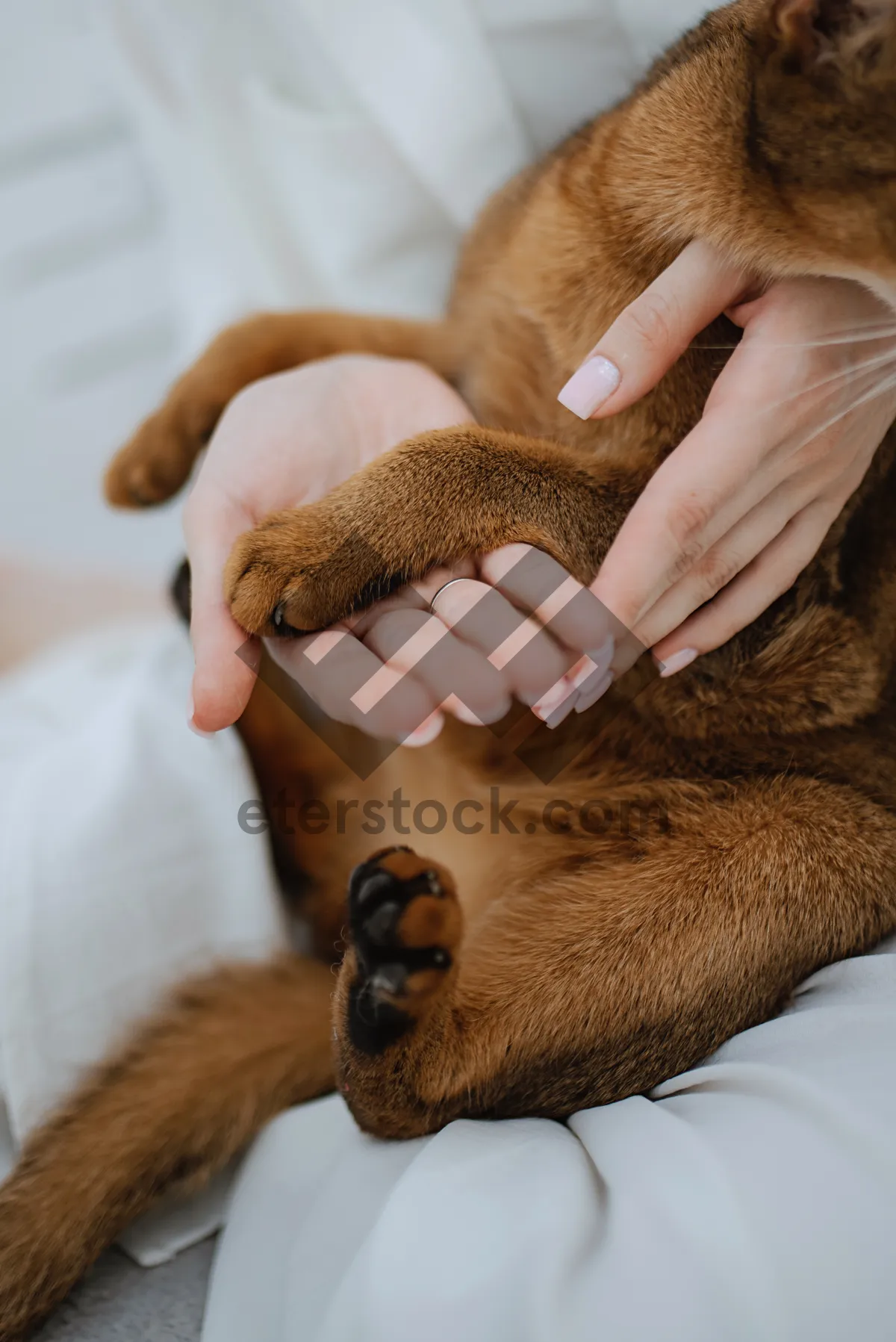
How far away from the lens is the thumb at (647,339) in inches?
34.2

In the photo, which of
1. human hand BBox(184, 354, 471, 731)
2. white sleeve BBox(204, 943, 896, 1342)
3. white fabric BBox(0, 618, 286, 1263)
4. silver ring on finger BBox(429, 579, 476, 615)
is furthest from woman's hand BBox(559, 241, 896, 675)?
white fabric BBox(0, 618, 286, 1263)

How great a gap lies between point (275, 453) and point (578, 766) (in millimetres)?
465

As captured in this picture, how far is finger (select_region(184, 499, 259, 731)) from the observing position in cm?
81

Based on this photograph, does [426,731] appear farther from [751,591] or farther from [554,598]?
[751,591]

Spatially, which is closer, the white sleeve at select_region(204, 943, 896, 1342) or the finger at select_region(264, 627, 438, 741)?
the white sleeve at select_region(204, 943, 896, 1342)

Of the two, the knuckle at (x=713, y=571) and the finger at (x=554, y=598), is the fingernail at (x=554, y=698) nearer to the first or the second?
the finger at (x=554, y=598)

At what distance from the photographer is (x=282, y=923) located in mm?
1130

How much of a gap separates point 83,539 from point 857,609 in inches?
49.0

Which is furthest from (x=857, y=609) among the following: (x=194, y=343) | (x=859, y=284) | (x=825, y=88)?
(x=194, y=343)

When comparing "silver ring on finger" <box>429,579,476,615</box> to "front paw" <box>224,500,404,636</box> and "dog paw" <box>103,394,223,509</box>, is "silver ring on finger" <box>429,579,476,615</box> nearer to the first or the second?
"front paw" <box>224,500,404,636</box>

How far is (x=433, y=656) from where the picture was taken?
2.72 feet

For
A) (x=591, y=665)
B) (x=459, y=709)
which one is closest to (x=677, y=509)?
(x=591, y=665)

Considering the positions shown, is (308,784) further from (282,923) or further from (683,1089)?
(683,1089)

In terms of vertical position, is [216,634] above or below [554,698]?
above
